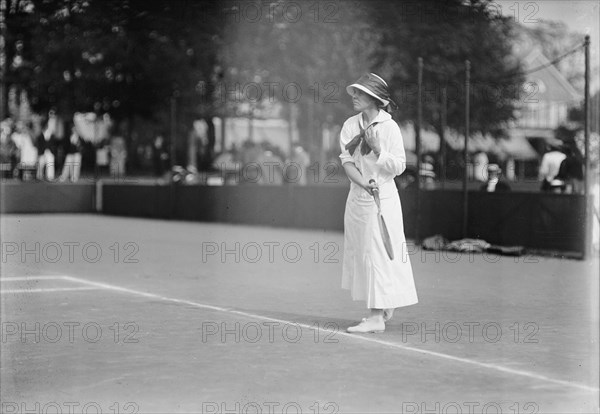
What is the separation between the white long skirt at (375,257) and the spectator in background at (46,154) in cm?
2277

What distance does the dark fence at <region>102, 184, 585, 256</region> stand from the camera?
16.4m

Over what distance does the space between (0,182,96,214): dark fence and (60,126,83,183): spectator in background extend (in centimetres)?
196

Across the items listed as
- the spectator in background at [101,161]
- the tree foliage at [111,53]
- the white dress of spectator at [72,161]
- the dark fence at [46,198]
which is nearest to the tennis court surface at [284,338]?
the tree foliage at [111,53]

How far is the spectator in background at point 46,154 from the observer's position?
3084 cm

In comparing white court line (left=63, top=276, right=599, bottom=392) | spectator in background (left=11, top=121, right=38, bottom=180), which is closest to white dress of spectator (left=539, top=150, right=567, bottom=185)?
white court line (left=63, top=276, right=599, bottom=392)

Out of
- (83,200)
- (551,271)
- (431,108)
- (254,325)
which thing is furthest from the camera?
(431,108)

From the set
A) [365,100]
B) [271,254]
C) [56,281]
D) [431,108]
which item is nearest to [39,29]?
[56,281]

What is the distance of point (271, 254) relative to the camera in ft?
55.2

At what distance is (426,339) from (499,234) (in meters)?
8.96

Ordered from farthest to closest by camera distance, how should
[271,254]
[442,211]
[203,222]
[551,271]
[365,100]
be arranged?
[203,222] → [442,211] → [271,254] → [551,271] → [365,100]

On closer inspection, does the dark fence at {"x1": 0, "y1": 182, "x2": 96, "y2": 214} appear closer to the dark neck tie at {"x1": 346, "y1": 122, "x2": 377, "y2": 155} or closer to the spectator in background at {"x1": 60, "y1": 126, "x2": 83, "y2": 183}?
the spectator in background at {"x1": 60, "y1": 126, "x2": 83, "y2": 183}

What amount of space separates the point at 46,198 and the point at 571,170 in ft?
48.2

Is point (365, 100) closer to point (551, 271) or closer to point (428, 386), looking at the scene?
point (428, 386)

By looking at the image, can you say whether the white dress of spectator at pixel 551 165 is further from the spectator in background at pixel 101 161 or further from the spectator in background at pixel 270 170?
the spectator in background at pixel 101 161
